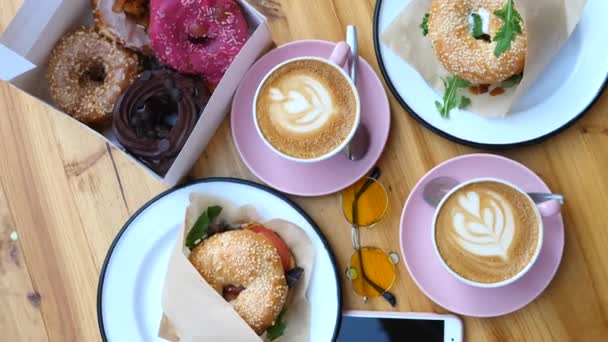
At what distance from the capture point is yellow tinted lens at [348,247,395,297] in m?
1.16

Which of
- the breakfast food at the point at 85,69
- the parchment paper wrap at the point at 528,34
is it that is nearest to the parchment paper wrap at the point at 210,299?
the breakfast food at the point at 85,69

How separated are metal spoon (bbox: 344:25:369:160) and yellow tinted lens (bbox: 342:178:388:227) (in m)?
0.06

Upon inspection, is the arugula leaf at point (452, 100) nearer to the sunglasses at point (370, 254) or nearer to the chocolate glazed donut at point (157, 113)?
the sunglasses at point (370, 254)

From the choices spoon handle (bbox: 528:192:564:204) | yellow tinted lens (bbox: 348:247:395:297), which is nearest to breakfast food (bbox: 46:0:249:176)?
yellow tinted lens (bbox: 348:247:395:297)

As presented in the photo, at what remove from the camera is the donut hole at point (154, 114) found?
113 centimetres

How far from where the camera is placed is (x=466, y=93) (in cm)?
113

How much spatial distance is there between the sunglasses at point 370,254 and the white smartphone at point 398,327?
31mm

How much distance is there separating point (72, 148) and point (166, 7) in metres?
0.34

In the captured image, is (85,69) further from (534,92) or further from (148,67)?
(534,92)

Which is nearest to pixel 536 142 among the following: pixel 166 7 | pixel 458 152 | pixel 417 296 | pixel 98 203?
pixel 458 152

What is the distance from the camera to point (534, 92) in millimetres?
1105

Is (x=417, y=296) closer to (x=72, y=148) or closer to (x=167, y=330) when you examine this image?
(x=167, y=330)

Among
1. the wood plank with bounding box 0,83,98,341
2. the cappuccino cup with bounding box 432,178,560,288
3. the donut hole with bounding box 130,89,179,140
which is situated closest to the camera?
the cappuccino cup with bounding box 432,178,560,288

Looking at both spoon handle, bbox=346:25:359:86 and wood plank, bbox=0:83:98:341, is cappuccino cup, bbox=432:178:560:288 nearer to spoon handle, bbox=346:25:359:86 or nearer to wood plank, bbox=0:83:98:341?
spoon handle, bbox=346:25:359:86
